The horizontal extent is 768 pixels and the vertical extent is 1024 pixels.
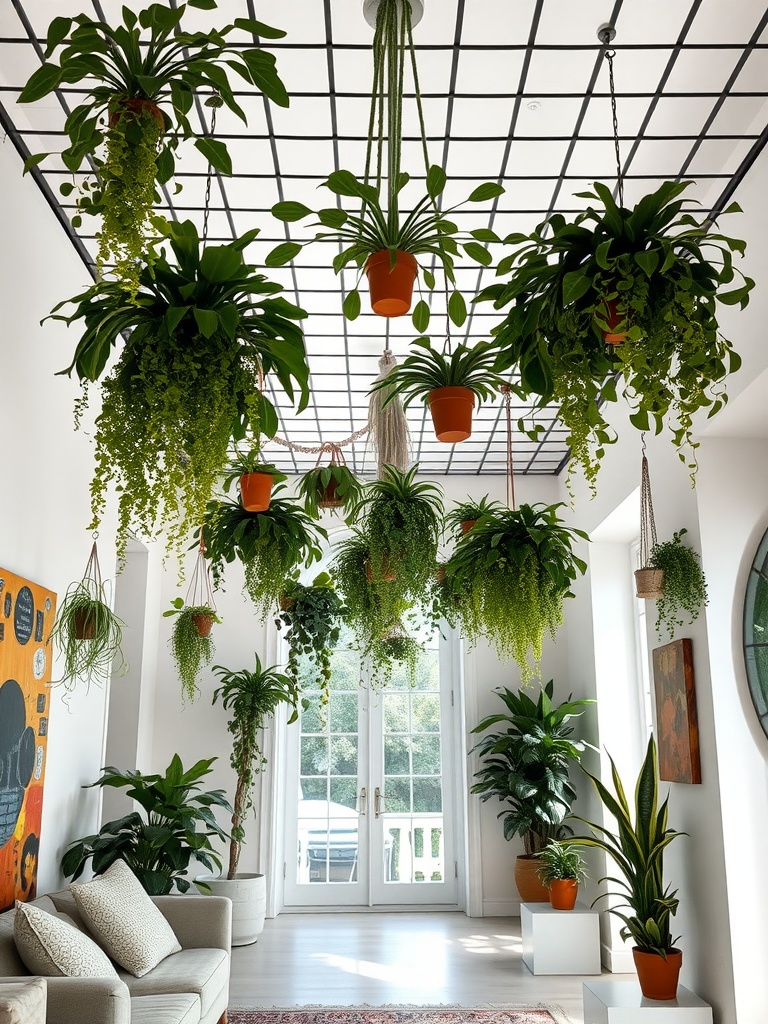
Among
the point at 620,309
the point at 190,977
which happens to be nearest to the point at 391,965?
the point at 190,977

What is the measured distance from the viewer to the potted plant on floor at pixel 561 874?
552 centimetres

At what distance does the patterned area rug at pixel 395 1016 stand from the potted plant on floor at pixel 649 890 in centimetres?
66

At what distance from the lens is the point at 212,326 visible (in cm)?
187

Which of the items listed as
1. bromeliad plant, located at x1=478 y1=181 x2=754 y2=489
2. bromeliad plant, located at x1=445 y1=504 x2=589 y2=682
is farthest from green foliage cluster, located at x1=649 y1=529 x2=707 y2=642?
bromeliad plant, located at x1=478 y1=181 x2=754 y2=489

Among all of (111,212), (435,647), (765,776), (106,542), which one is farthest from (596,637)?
(111,212)

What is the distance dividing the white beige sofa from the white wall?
0.61m

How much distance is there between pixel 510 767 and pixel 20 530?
426cm

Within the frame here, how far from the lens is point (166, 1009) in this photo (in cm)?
322

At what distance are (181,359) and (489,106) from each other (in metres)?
1.99

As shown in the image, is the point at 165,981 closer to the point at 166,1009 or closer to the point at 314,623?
the point at 166,1009

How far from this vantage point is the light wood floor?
15.6 feet

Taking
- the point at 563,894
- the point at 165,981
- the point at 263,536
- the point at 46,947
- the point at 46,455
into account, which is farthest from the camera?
the point at 563,894

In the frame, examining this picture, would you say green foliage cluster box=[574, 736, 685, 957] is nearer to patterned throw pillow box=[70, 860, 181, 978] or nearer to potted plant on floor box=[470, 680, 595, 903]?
potted plant on floor box=[470, 680, 595, 903]

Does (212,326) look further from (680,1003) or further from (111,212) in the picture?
(680,1003)
